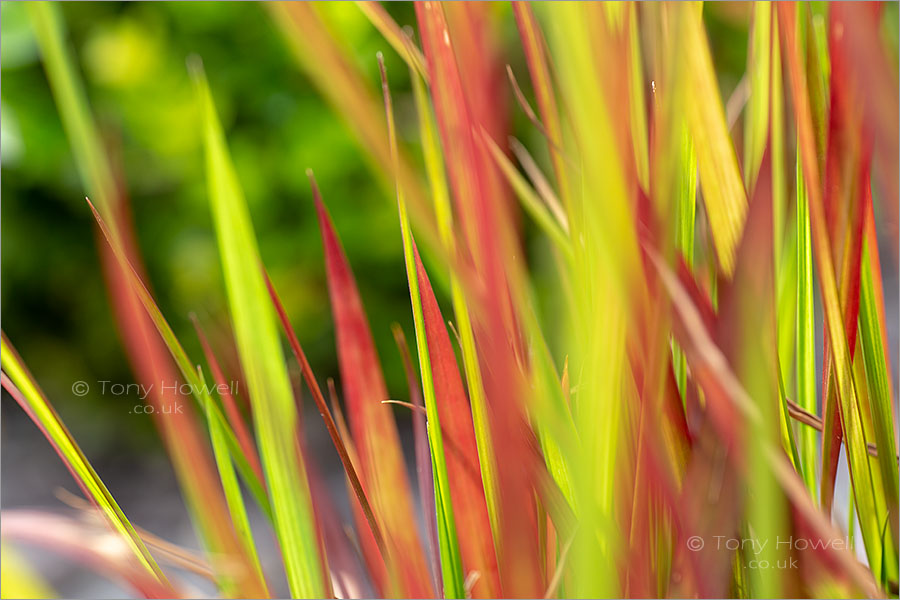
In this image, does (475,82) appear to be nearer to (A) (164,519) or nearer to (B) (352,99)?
(B) (352,99)

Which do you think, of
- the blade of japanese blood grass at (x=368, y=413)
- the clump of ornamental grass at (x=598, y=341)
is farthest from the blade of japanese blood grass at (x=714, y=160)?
the blade of japanese blood grass at (x=368, y=413)

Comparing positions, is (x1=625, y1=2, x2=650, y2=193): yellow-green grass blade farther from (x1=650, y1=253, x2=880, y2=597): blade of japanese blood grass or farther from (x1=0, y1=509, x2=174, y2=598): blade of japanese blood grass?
(x1=0, y1=509, x2=174, y2=598): blade of japanese blood grass

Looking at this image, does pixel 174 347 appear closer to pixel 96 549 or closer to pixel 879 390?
pixel 96 549

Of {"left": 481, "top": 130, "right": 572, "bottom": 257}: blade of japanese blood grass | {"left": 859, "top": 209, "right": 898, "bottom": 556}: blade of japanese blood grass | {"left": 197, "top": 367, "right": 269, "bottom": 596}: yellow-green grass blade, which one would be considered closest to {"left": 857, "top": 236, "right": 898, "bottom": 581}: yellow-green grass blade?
{"left": 859, "top": 209, "right": 898, "bottom": 556}: blade of japanese blood grass

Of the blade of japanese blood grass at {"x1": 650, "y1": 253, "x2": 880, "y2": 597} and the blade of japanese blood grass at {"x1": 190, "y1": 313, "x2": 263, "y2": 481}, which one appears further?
the blade of japanese blood grass at {"x1": 190, "y1": 313, "x2": 263, "y2": 481}

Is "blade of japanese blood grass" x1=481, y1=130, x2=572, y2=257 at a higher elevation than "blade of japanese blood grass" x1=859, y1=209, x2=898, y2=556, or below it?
higher

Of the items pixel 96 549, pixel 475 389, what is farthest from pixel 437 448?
pixel 96 549

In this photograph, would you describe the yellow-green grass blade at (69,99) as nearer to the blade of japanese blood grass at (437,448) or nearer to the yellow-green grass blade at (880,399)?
the blade of japanese blood grass at (437,448)
